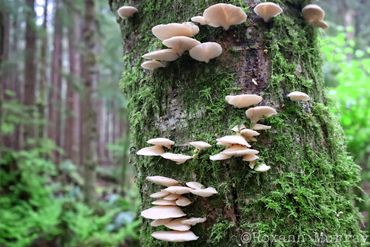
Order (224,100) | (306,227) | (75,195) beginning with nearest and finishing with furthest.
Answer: (306,227) < (224,100) < (75,195)

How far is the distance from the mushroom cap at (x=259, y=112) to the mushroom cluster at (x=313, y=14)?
824 mm

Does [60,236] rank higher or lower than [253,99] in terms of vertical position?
lower

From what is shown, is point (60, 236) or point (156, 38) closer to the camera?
point (156, 38)

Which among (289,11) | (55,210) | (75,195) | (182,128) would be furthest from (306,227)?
(75,195)

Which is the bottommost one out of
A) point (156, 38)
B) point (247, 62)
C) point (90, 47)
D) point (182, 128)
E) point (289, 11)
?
point (182, 128)

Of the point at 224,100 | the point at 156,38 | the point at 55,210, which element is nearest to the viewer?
the point at 224,100

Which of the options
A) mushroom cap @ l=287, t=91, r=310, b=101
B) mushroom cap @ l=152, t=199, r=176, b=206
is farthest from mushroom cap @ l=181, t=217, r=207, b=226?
mushroom cap @ l=287, t=91, r=310, b=101

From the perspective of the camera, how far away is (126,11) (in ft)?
7.23

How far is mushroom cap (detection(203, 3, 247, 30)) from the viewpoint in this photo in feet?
5.91

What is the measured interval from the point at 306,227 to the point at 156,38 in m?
1.31

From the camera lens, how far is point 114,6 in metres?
2.55

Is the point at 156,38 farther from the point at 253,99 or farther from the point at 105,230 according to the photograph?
the point at 105,230

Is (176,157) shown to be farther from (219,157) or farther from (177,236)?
(177,236)

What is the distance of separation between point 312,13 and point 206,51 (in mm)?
838
